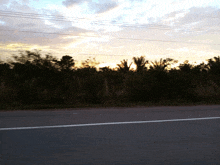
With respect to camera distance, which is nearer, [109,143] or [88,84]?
[109,143]

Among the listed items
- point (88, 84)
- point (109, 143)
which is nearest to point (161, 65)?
point (88, 84)

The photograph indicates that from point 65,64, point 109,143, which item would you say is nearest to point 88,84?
point 65,64

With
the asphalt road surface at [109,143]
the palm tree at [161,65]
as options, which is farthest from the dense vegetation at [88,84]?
the asphalt road surface at [109,143]

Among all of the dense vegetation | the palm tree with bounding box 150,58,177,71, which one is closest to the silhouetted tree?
the dense vegetation

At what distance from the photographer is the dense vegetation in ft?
47.7

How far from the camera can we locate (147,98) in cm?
1638

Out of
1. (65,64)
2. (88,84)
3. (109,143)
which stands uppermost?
(65,64)

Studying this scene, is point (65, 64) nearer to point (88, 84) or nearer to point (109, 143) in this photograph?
point (88, 84)

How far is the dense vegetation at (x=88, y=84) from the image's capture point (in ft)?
47.7

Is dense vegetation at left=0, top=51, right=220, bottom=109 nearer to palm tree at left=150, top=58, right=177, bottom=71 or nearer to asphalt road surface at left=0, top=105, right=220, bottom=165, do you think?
palm tree at left=150, top=58, right=177, bottom=71

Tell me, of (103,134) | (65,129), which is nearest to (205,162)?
(103,134)

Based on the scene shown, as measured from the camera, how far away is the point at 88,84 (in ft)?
51.9

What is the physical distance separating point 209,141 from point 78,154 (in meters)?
3.15

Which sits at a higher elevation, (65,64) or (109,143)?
(65,64)
